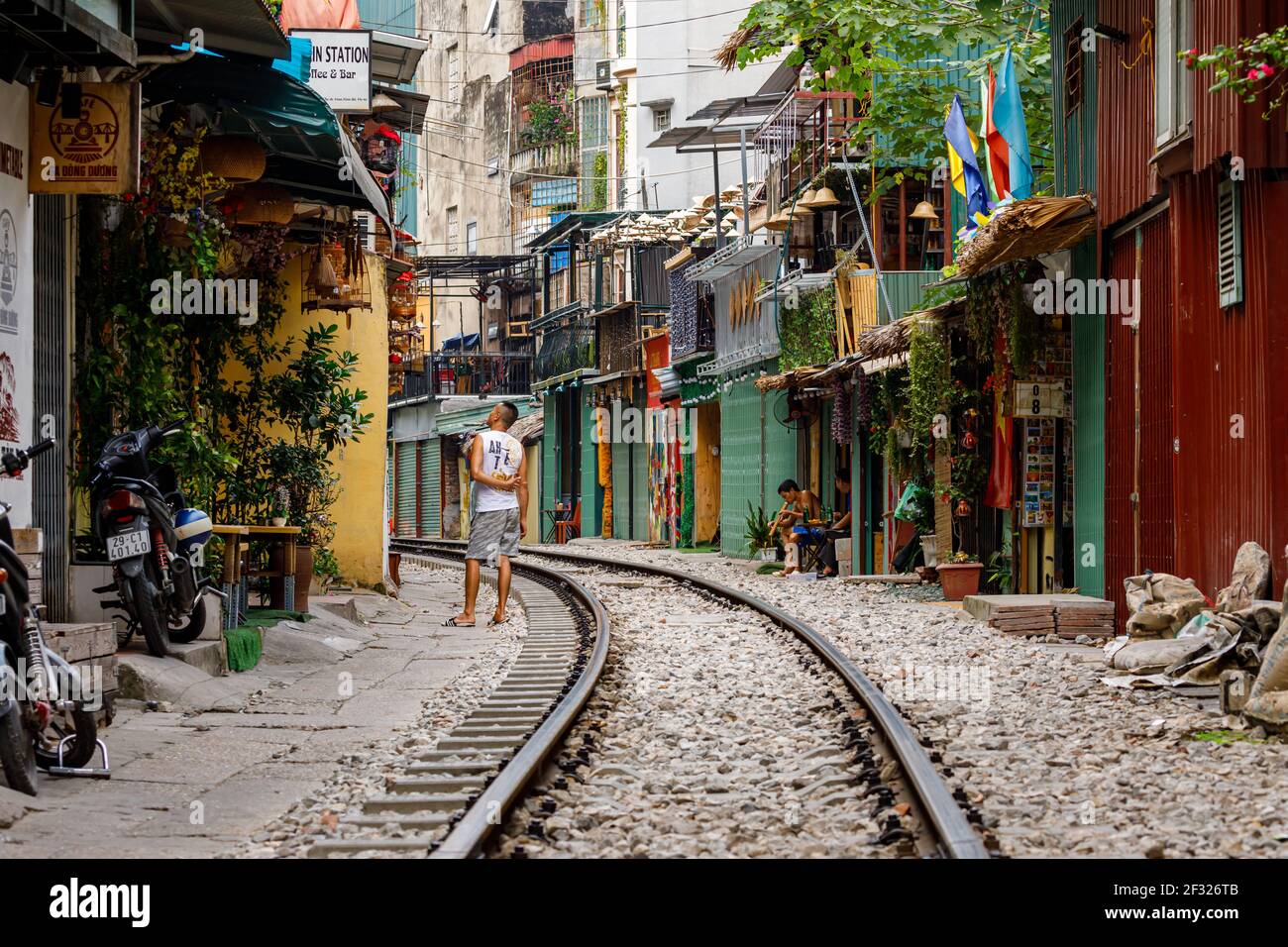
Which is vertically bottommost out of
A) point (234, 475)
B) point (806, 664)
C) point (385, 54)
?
point (806, 664)

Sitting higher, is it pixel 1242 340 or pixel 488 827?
pixel 1242 340

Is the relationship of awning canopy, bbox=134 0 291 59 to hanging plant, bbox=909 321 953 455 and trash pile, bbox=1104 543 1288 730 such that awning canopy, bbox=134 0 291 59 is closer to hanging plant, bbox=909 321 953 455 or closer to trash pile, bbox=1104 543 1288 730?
trash pile, bbox=1104 543 1288 730

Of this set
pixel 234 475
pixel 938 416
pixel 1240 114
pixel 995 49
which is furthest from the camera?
pixel 995 49

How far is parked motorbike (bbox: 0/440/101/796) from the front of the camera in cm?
623

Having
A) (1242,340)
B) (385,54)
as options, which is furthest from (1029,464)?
(385,54)

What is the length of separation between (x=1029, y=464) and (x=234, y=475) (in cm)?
769

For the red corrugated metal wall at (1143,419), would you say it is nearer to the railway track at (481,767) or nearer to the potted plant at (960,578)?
the potted plant at (960,578)

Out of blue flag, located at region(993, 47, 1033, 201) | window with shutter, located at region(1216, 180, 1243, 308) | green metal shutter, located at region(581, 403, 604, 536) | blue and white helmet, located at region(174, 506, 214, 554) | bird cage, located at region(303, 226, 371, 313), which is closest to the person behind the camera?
blue and white helmet, located at region(174, 506, 214, 554)

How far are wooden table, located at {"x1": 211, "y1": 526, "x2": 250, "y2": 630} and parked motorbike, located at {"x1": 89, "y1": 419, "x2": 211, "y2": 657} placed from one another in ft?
4.11

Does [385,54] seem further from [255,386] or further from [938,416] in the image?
[938,416]

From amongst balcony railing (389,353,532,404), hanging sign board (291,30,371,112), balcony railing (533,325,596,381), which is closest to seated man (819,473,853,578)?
hanging sign board (291,30,371,112)

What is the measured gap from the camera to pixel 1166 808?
20.9 ft

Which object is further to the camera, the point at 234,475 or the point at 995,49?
the point at 995,49
